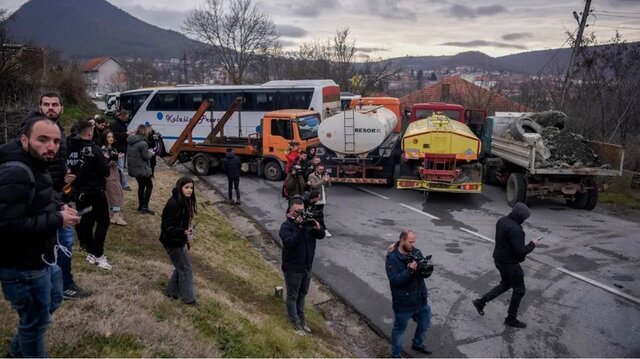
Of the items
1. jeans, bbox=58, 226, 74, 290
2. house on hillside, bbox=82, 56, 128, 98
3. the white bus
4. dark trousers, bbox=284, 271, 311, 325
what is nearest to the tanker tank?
the white bus

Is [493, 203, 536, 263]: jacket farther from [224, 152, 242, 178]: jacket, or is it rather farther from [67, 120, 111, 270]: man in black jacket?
[224, 152, 242, 178]: jacket

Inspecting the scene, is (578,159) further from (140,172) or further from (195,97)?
(195,97)

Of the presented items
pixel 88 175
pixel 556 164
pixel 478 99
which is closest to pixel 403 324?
pixel 88 175

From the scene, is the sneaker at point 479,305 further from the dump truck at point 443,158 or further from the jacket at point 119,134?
the jacket at point 119,134

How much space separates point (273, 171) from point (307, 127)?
74.4 inches

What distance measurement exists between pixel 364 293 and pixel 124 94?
780 inches

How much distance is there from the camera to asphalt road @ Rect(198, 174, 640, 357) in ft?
20.8

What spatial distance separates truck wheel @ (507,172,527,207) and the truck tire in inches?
50.8


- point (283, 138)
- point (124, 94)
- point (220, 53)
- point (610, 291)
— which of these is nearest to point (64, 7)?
point (220, 53)

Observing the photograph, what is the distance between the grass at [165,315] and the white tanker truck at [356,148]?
274 inches

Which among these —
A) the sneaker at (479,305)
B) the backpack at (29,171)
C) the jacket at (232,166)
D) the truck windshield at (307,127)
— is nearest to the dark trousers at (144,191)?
the jacket at (232,166)

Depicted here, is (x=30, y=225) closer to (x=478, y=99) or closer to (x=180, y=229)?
(x=180, y=229)

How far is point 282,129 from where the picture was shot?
636 inches

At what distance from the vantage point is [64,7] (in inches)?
6841
